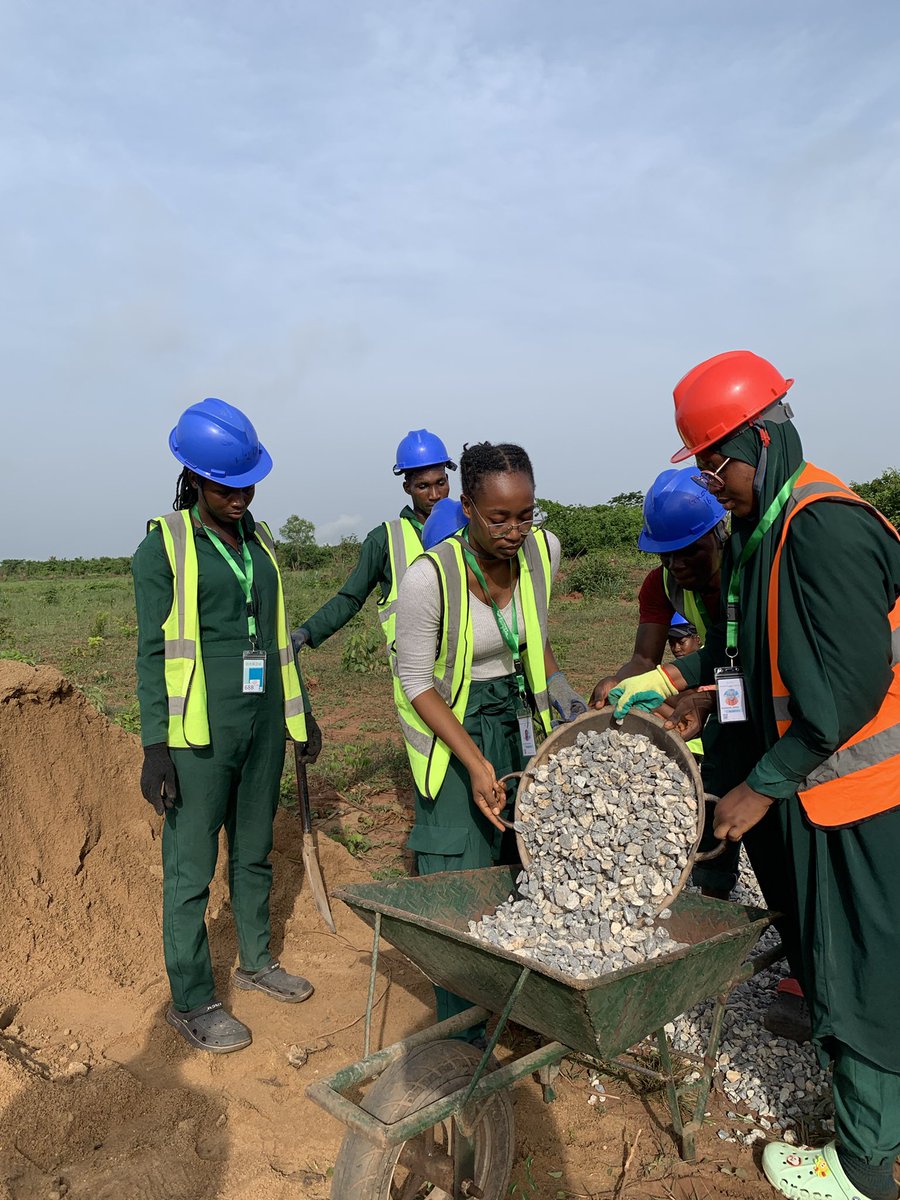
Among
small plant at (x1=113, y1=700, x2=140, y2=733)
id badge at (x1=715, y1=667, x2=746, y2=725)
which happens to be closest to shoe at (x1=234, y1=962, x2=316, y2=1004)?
id badge at (x1=715, y1=667, x2=746, y2=725)

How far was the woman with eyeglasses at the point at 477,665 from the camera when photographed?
2.90m

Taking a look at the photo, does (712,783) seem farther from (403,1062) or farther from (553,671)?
(403,1062)

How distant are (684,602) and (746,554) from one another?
4.45 feet

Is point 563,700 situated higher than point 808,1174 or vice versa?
point 563,700

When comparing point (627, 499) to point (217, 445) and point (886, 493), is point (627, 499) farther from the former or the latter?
point (217, 445)

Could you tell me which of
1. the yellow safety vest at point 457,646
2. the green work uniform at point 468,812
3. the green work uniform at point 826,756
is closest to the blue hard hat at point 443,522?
the yellow safety vest at point 457,646

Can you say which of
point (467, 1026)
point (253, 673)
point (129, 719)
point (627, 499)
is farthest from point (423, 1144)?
point (627, 499)

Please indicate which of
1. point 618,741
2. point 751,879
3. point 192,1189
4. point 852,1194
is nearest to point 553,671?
point 618,741

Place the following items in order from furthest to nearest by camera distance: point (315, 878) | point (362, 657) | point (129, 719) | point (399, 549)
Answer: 1. point (362, 657)
2. point (129, 719)
3. point (399, 549)
4. point (315, 878)

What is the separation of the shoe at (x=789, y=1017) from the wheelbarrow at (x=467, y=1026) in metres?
0.86

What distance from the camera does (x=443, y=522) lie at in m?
3.84

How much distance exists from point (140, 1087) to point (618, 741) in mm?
2205

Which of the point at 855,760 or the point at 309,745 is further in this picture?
the point at 309,745

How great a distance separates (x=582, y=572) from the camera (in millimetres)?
22219
